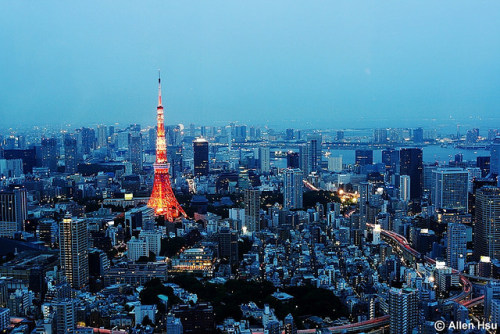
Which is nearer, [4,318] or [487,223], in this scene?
[4,318]

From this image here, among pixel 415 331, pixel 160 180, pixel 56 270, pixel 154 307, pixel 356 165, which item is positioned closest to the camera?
pixel 415 331

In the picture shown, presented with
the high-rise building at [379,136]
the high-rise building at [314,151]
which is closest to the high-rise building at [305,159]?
the high-rise building at [314,151]

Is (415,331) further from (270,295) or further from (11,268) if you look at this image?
(11,268)

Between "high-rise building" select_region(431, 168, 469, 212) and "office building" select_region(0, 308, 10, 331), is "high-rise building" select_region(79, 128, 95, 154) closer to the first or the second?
"high-rise building" select_region(431, 168, 469, 212)

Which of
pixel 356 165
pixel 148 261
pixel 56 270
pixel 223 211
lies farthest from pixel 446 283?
pixel 356 165

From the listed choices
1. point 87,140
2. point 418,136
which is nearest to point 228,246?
point 87,140

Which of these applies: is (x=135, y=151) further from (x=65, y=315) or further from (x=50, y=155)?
(x=65, y=315)
